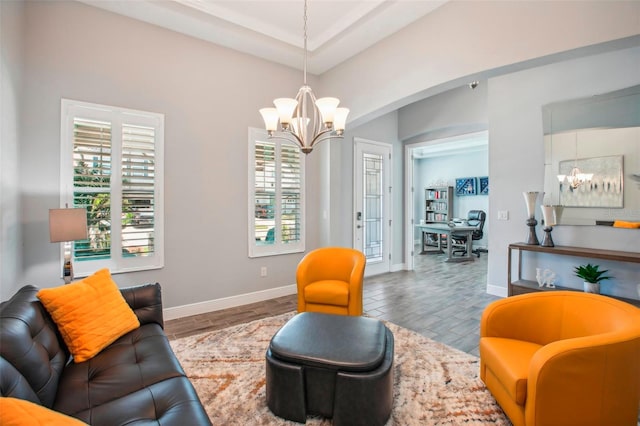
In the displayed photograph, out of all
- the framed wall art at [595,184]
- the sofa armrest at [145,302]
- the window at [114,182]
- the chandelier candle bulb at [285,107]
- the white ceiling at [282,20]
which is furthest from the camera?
the framed wall art at [595,184]

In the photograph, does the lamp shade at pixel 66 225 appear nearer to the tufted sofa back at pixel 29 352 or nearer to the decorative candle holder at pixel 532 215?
the tufted sofa back at pixel 29 352

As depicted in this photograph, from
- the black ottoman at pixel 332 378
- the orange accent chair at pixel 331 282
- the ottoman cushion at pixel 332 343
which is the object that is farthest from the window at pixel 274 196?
the black ottoman at pixel 332 378

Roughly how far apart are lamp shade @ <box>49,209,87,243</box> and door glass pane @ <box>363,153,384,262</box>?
4231 mm

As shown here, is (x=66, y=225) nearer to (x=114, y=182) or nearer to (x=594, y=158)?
(x=114, y=182)

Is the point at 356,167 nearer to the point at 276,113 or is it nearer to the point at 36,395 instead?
the point at 276,113

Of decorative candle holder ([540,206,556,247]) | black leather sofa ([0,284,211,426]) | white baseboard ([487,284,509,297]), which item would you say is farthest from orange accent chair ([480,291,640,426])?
white baseboard ([487,284,509,297])

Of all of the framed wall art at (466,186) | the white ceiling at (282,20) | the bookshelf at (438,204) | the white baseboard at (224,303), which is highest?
the white ceiling at (282,20)

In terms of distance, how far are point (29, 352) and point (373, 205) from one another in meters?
5.15

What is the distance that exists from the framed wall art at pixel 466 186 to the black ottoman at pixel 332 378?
8.73m

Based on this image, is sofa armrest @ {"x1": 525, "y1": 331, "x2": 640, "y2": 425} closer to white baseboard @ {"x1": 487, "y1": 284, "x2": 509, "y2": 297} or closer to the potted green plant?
the potted green plant

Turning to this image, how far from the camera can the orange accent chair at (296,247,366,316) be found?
3.17 m

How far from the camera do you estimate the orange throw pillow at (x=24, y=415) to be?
2.52ft

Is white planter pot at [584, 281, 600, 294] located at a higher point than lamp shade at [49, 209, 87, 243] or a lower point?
lower

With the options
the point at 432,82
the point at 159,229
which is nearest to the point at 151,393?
the point at 159,229
